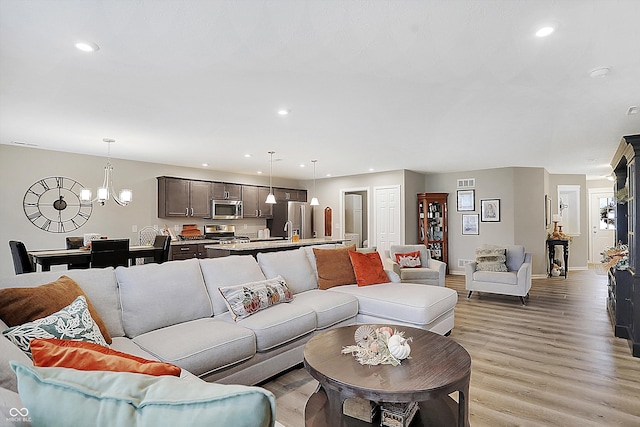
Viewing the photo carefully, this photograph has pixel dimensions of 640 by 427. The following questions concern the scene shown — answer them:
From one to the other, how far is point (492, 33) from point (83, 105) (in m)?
3.60

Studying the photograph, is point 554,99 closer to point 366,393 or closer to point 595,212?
point 366,393

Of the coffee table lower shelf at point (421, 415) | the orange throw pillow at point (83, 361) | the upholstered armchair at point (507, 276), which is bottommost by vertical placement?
the coffee table lower shelf at point (421, 415)

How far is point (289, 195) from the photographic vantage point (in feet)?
29.6

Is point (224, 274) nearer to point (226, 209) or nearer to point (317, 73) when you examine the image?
point (317, 73)

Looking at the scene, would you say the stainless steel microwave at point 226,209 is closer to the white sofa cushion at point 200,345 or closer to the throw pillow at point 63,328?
the white sofa cushion at point 200,345

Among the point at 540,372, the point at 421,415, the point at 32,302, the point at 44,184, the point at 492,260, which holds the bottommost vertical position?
the point at 540,372

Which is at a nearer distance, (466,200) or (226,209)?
(226,209)

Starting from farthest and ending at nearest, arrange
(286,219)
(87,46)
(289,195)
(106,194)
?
(289,195) < (286,219) < (106,194) < (87,46)

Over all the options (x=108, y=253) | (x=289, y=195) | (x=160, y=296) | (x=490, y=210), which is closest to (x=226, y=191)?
(x=289, y=195)

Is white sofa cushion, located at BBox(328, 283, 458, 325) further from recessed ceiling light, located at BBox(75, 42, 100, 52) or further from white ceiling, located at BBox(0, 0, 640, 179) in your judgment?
recessed ceiling light, located at BBox(75, 42, 100, 52)

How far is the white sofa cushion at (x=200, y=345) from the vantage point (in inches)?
81.7

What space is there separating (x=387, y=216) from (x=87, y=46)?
665 cm

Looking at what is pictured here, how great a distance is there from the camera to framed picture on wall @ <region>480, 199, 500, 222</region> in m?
7.59

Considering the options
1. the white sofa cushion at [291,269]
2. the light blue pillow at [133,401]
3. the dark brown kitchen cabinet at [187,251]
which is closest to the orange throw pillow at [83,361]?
the light blue pillow at [133,401]
